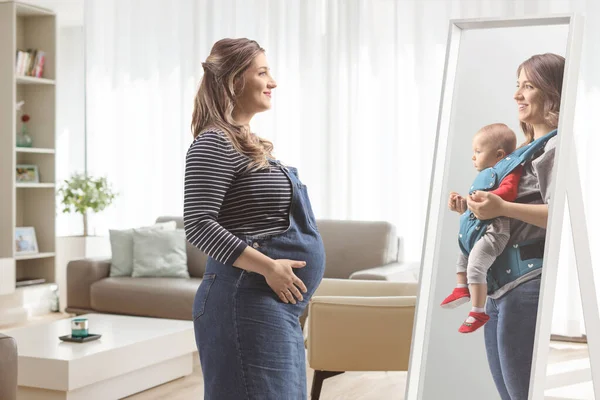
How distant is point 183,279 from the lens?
509cm

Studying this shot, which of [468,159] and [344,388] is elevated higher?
[468,159]

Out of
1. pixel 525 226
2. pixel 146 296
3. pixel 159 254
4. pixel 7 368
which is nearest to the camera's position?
pixel 525 226

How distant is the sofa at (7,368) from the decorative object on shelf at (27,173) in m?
3.99

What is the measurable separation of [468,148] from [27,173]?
4.95 metres

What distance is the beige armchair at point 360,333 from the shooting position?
3219mm

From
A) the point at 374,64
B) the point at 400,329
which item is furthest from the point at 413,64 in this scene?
the point at 400,329

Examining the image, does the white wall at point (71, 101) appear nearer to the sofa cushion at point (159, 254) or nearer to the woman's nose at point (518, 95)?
the sofa cushion at point (159, 254)

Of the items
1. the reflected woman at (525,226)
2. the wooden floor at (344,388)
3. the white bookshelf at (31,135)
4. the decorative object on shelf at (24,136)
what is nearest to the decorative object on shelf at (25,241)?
the white bookshelf at (31,135)

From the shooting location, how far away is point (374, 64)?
5.71 meters

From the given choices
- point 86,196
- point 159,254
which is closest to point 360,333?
point 159,254

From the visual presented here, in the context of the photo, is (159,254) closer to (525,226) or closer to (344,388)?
(344,388)

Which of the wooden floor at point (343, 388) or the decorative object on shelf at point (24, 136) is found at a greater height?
the decorative object on shelf at point (24, 136)

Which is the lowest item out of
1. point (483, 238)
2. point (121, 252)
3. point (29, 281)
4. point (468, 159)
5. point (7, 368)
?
point (29, 281)

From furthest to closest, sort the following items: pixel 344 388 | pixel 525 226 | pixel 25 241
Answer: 1. pixel 25 241
2. pixel 344 388
3. pixel 525 226
